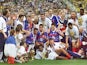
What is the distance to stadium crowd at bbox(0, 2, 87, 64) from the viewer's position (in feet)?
53.8

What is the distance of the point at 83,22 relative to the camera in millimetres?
18594

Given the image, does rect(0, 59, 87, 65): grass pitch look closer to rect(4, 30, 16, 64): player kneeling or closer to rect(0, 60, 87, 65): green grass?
rect(0, 60, 87, 65): green grass

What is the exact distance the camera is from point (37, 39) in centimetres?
1802

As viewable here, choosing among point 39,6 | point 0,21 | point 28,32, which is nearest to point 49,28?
point 28,32

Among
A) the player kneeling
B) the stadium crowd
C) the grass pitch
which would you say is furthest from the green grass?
the player kneeling

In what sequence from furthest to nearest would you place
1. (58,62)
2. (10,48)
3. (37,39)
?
(37,39), (58,62), (10,48)

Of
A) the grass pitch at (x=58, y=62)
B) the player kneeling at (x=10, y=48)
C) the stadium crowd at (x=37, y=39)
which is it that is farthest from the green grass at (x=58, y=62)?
the player kneeling at (x=10, y=48)

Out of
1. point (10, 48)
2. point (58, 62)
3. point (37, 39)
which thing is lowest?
point (58, 62)

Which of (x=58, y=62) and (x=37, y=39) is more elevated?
(x=37, y=39)

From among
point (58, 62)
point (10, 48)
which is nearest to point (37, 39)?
point (58, 62)

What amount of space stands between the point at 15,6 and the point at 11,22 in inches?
757

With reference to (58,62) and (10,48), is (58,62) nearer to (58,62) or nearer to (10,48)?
(58,62)

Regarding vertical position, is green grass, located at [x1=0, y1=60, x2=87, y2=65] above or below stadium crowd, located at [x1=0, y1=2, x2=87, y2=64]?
below

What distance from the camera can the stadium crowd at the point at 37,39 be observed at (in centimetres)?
1639
